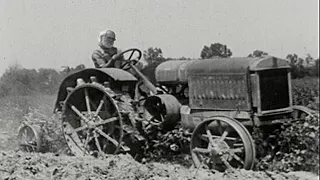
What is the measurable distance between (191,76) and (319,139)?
1923 mm

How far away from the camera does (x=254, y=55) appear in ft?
20.7

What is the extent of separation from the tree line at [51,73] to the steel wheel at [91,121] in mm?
704

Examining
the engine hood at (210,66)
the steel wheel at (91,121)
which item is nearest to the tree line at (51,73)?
the engine hood at (210,66)

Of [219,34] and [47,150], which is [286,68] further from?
[47,150]

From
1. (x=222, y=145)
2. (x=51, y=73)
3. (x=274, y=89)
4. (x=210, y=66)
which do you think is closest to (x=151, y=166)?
(x=222, y=145)

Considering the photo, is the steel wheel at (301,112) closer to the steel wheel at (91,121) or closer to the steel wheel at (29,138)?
the steel wheel at (91,121)

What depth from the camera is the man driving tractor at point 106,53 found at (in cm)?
733

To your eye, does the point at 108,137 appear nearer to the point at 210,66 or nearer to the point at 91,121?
the point at 91,121

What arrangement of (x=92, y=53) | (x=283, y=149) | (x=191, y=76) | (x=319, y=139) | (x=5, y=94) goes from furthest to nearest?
(x=5, y=94)
(x=92, y=53)
(x=191, y=76)
(x=283, y=149)
(x=319, y=139)

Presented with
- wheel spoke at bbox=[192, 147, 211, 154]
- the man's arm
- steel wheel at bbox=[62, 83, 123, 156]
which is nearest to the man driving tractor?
the man's arm

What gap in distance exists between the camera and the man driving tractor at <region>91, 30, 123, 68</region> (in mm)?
7328

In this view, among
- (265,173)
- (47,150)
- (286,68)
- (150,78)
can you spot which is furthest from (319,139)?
(47,150)

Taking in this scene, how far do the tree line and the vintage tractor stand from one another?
0.18m

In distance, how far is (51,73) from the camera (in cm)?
891
